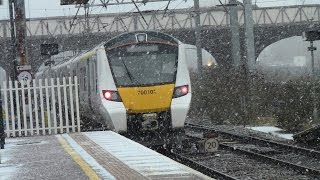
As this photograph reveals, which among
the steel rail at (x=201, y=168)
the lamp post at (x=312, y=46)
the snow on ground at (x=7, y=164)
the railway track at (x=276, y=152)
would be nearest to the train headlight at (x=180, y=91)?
the steel rail at (x=201, y=168)

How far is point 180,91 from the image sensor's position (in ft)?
50.9

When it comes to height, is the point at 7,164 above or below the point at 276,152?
above

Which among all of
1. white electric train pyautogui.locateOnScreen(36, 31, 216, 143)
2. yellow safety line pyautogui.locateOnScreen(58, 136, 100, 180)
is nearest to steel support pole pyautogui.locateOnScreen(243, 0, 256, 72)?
white electric train pyautogui.locateOnScreen(36, 31, 216, 143)

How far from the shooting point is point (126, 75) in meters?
15.5

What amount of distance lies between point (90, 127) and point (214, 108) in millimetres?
8660

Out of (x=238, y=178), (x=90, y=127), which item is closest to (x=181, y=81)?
(x=238, y=178)

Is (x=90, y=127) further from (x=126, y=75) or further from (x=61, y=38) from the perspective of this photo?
(x=61, y=38)

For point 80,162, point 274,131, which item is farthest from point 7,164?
point 274,131

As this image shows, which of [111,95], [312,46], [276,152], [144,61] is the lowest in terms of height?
[276,152]

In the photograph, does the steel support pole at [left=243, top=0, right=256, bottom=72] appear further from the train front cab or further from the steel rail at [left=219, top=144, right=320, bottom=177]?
the train front cab

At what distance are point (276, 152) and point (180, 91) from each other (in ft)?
9.36

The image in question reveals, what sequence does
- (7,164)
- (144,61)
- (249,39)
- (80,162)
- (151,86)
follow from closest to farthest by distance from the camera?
1. (80,162)
2. (7,164)
3. (151,86)
4. (144,61)
5. (249,39)

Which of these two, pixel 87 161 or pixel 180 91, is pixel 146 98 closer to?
pixel 180 91

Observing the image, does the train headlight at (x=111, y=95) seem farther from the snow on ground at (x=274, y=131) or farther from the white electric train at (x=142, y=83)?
the snow on ground at (x=274, y=131)
